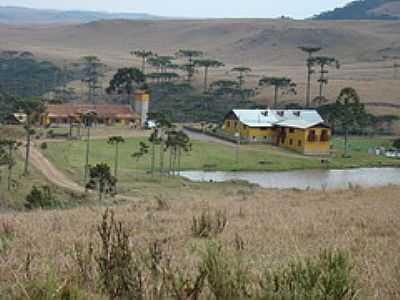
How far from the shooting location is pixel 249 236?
711 cm

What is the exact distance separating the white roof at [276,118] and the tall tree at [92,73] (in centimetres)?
2936

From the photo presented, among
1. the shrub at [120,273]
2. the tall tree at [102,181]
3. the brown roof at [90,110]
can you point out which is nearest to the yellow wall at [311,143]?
the brown roof at [90,110]

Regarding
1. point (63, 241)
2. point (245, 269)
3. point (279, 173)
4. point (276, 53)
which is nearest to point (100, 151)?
point (279, 173)

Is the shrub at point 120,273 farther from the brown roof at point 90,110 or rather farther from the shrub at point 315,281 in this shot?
the brown roof at point 90,110

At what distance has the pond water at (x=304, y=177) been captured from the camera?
32.9 meters

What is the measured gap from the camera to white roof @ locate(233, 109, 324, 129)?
1863 inches

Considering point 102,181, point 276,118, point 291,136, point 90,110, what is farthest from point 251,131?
point 102,181

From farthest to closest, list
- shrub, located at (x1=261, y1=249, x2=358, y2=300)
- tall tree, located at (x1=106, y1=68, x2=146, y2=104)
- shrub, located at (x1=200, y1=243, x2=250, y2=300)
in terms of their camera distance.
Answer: tall tree, located at (x1=106, y1=68, x2=146, y2=104) < shrub, located at (x1=200, y1=243, x2=250, y2=300) < shrub, located at (x1=261, y1=249, x2=358, y2=300)

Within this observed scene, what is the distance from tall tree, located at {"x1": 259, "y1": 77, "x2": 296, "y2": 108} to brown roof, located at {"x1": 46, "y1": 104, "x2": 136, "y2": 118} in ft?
48.6

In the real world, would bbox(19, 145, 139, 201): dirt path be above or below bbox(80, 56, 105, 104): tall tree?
below

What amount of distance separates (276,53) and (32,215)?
11429 centimetres

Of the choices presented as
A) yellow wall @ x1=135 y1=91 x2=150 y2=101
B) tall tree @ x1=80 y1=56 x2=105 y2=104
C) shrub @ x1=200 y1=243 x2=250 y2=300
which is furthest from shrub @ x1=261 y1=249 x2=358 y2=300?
tall tree @ x1=80 y1=56 x2=105 y2=104

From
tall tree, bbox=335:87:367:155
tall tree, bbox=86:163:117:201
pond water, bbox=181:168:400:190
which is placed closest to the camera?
tall tree, bbox=86:163:117:201

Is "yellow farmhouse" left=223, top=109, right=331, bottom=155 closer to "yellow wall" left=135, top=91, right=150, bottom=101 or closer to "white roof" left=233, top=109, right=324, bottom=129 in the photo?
"white roof" left=233, top=109, right=324, bottom=129
